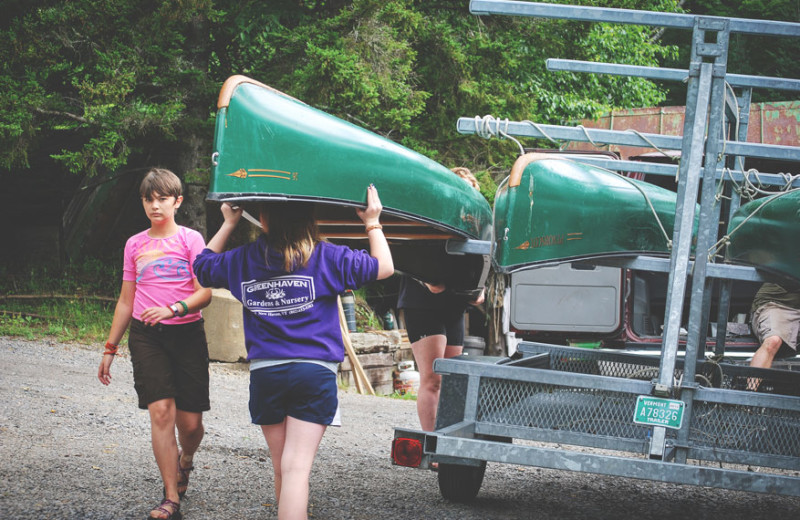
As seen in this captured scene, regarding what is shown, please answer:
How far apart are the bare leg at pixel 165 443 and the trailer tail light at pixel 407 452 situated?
105 centimetres

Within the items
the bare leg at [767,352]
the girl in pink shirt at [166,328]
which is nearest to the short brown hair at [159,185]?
the girl in pink shirt at [166,328]

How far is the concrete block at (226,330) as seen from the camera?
10.5 metres

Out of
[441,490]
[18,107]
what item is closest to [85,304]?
[18,107]

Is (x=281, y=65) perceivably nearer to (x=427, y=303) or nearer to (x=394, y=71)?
(x=394, y=71)

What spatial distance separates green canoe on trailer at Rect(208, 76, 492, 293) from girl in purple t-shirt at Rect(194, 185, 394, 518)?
0.47 meters

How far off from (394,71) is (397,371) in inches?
172

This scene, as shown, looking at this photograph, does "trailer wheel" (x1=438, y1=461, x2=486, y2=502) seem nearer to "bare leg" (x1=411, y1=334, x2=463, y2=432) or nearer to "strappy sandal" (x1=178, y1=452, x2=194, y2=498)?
"bare leg" (x1=411, y1=334, x2=463, y2=432)

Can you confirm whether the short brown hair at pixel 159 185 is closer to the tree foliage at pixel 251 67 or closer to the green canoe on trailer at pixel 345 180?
the green canoe on trailer at pixel 345 180

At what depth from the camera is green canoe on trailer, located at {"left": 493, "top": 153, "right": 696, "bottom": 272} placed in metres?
4.62

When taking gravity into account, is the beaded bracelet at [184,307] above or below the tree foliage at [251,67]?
below

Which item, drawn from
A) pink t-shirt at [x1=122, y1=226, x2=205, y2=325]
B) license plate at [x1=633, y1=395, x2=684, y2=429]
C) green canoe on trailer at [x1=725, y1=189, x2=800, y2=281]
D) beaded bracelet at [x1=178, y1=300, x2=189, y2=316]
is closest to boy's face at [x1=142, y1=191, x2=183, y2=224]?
pink t-shirt at [x1=122, y1=226, x2=205, y2=325]

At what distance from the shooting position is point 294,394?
10.4 feet

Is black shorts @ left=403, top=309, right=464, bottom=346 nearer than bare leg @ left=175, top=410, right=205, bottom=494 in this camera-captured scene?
No

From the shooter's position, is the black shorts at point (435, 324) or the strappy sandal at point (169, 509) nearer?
the strappy sandal at point (169, 509)
